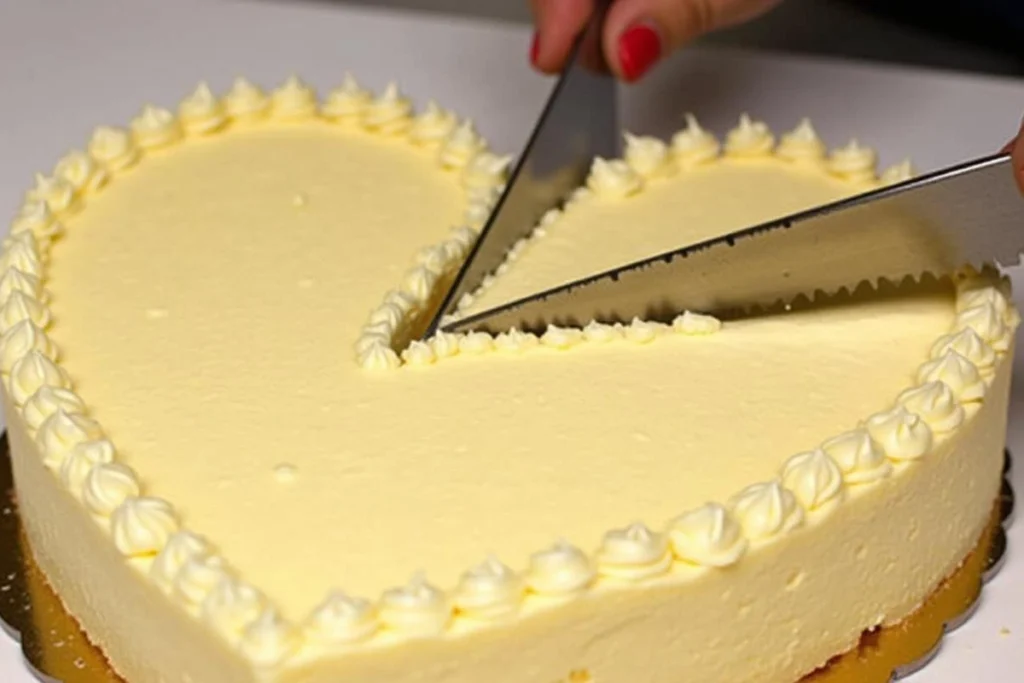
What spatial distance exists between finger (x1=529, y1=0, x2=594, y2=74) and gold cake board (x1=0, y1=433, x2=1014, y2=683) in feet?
4.05

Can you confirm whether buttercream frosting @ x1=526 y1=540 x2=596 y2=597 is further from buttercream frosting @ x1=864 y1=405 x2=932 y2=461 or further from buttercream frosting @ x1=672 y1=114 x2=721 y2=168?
buttercream frosting @ x1=672 y1=114 x2=721 y2=168

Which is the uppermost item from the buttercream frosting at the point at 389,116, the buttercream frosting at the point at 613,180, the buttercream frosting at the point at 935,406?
the buttercream frosting at the point at 389,116

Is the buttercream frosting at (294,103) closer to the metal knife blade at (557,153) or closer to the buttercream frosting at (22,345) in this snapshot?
the metal knife blade at (557,153)

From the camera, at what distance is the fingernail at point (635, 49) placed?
338cm

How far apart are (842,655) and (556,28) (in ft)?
4.74

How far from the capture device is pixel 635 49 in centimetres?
338

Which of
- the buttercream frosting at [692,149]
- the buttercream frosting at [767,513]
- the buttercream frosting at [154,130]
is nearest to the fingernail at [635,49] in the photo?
the buttercream frosting at [692,149]

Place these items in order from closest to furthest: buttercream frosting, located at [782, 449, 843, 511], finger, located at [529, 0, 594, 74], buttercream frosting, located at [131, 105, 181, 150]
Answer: buttercream frosting, located at [782, 449, 843, 511] → buttercream frosting, located at [131, 105, 181, 150] → finger, located at [529, 0, 594, 74]

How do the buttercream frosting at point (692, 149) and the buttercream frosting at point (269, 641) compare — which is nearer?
the buttercream frosting at point (269, 641)

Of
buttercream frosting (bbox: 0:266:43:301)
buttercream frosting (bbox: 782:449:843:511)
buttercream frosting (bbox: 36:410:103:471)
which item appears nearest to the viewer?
buttercream frosting (bbox: 782:449:843:511)

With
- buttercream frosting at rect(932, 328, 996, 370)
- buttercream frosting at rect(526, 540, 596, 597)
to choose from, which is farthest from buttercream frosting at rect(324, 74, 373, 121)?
buttercream frosting at rect(526, 540, 596, 597)

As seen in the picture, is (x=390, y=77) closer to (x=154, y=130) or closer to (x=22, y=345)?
(x=154, y=130)

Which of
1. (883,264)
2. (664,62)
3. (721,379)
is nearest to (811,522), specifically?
(721,379)

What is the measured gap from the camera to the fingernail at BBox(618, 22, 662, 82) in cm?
338
